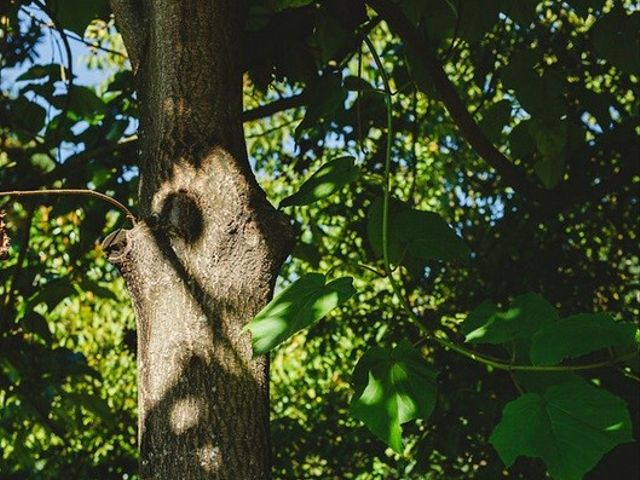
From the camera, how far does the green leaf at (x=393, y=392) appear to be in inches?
52.9

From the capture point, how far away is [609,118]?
2828 millimetres

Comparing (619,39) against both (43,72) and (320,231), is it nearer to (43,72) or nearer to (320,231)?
(320,231)

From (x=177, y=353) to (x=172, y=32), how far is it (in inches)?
24.1

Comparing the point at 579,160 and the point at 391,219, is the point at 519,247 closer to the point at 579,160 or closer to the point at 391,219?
the point at 579,160

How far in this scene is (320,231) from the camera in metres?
3.88

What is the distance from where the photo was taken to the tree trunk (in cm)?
137

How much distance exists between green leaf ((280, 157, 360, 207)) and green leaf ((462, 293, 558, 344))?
15.1 inches

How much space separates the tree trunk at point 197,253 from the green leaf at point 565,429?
41cm

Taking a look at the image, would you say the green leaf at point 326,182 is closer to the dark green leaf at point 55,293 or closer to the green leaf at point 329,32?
the green leaf at point 329,32

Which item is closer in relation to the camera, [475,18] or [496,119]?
[475,18]

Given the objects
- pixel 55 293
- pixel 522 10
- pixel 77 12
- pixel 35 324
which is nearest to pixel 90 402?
pixel 35 324

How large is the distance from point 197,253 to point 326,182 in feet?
1.06

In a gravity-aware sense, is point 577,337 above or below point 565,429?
above

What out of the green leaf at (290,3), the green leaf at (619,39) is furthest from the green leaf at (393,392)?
the green leaf at (619,39)
